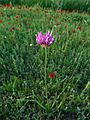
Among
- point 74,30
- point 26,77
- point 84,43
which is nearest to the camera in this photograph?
point 26,77

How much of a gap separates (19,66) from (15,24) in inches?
64.1

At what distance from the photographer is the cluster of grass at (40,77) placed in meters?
3.03

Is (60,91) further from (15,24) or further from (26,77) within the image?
(15,24)

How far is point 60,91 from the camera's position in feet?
10.8

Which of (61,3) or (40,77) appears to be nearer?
(40,77)

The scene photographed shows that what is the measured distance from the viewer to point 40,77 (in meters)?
3.52

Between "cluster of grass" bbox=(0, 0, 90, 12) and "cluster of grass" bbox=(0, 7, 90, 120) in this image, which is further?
"cluster of grass" bbox=(0, 0, 90, 12)

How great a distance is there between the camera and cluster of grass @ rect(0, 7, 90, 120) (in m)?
3.03

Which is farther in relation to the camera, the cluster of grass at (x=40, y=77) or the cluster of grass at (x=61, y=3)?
the cluster of grass at (x=61, y=3)

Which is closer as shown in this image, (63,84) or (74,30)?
(63,84)

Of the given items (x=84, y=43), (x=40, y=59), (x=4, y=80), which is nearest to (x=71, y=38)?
(x=84, y=43)

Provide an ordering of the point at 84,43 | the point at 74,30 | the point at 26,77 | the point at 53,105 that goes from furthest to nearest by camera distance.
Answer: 1. the point at 74,30
2. the point at 84,43
3. the point at 26,77
4. the point at 53,105

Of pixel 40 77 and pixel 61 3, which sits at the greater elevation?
pixel 61 3

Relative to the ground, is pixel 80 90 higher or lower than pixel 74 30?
lower
